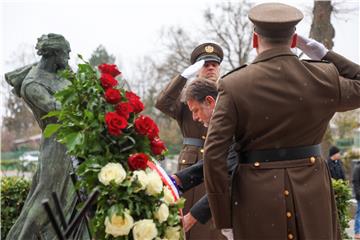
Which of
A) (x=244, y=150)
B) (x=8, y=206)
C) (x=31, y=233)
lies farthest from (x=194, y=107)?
(x=8, y=206)

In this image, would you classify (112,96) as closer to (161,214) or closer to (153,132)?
(153,132)

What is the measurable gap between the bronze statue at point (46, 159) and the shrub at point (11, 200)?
122 inches

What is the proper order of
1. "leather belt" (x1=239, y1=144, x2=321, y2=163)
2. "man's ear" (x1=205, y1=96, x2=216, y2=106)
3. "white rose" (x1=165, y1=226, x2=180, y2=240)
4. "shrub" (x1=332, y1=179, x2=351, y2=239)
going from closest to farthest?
1. "white rose" (x1=165, y1=226, x2=180, y2=240)
2. "leather belt" (x1=239, y1=144, x2=321, y2=163)
3. "man's ear" (x1=205, y1=96, x2=216, y2=106)
4. "shrub" (x1=332, y1=179, x2=351, y2=239)

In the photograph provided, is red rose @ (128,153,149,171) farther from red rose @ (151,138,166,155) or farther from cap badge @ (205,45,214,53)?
cap badge @ (205,45,214,53)

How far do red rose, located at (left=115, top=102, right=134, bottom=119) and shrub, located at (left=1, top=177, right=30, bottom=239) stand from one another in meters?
5.63

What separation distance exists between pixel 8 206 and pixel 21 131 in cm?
3807

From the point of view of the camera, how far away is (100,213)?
313 cm

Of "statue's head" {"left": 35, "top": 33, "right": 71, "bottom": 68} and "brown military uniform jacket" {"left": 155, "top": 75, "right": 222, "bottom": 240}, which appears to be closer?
"statue's head" {"left": 35, "top": 33, "right": 71, "bottom": 68}

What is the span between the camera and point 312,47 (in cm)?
387

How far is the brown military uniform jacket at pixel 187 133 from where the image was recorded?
5672 millimetres

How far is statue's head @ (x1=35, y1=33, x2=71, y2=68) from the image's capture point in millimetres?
5457

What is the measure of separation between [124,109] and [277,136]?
2.71 ft

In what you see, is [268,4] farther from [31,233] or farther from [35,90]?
[31,233]

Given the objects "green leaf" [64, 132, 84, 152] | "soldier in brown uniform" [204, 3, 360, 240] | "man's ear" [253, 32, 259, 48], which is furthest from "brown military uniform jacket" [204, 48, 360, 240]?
"green leaf" [64, 132, 84, 152]
